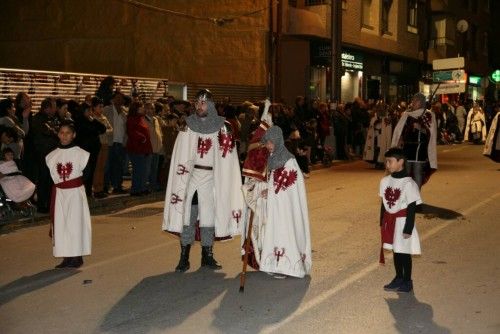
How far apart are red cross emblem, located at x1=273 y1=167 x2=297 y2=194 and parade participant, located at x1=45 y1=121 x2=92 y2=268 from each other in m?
2.36

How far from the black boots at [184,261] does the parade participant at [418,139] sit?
20.3 feet

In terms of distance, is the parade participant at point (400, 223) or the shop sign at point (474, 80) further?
the shop sign at point (474, 80)

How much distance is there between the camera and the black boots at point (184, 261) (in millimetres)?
9742

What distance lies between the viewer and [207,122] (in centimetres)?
968

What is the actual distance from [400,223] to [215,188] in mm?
2116

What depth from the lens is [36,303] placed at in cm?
831

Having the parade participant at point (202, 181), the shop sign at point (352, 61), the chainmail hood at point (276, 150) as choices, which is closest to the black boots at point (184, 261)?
the parade participant at point (202, 181)

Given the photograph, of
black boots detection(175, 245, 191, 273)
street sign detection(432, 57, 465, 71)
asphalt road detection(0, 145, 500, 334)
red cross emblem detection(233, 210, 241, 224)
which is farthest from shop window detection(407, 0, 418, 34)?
black boots detection(175, 245, 191, 273)

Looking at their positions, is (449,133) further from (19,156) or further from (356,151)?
(19,156)

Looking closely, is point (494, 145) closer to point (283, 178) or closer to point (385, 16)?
point (283, 178)

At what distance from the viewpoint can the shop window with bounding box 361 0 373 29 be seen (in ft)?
123

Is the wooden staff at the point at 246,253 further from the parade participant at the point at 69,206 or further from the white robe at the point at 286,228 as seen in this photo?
the parade participant at the point at 69,206

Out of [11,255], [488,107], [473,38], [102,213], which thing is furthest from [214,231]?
[473,38]

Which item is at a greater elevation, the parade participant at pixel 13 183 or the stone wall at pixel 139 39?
the stone wall at pixel 139 39
